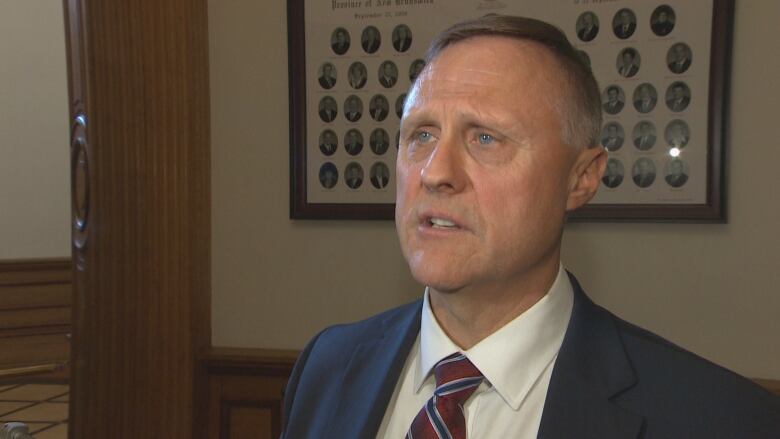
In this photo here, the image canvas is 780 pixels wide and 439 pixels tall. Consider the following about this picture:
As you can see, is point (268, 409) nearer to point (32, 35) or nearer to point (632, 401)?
point (632, 401)

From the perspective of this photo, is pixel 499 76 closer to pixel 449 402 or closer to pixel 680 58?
pixel 449 402

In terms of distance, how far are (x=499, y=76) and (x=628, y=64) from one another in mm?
912

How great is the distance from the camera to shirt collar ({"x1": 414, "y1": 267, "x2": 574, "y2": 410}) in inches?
46.3

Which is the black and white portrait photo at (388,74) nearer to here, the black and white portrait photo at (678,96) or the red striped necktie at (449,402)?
the black and white portrait photo at (678,96)

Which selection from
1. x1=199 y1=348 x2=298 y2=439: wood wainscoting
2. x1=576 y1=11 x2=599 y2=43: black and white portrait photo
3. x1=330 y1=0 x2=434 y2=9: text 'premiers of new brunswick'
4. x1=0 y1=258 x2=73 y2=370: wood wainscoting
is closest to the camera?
x1=576 y1=11 x2=599 y2=43: black and white portrait photo

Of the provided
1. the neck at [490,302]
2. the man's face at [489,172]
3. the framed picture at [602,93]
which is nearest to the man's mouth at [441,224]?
the man's face at [489,172]

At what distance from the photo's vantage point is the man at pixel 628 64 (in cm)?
191

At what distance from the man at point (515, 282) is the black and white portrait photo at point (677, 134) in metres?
0.73

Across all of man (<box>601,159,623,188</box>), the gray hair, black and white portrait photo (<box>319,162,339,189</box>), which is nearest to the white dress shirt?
the gray hair

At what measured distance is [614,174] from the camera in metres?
1.93

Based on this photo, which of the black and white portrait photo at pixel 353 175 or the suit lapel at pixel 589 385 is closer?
the suit lapel at pixel 589 385

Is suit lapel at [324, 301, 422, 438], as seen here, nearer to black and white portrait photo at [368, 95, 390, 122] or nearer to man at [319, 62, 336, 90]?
black and white portrait photo at [368, 95, 390, 122]

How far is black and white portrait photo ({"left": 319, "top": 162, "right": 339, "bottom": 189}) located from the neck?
97 cm

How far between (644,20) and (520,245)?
1033 millimetres
